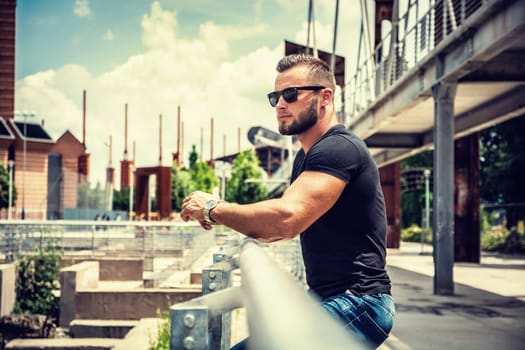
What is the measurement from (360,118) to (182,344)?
22435 millimetres

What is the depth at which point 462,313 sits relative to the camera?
10.4 m

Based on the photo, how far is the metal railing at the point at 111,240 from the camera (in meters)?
17.6

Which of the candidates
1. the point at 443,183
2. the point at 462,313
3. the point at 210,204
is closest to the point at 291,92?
the point at 210,204

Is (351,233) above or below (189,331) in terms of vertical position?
above

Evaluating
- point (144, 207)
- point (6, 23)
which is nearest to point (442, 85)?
point (144, 207)

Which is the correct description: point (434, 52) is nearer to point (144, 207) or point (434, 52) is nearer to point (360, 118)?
point (360, 118)

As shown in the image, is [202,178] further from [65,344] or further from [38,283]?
[65,344]

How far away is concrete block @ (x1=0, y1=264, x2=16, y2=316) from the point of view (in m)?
14.8

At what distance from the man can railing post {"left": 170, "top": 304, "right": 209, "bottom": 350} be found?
765 millimetres

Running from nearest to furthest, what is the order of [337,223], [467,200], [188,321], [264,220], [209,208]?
[188,321] → [264,220] → [337,223] → [209,208] → [467,200]

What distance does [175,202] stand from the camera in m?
79.5

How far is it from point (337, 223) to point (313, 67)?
0.65 metres

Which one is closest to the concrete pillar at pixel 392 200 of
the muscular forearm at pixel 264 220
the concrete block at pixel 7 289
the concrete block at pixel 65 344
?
the concrete block at pixel 7 289

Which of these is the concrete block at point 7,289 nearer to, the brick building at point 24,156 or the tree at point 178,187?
the brick building at point 24,156
